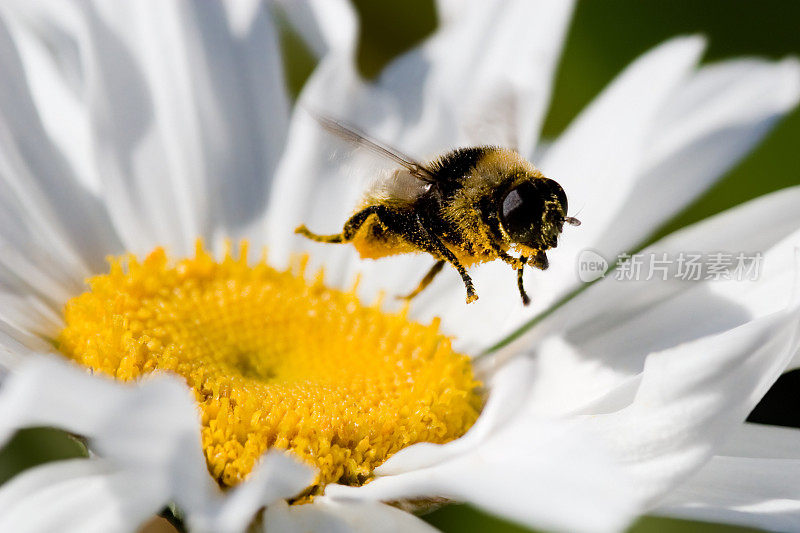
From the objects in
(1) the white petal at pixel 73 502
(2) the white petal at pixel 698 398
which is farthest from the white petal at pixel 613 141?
(1) the white petal at pixel 73 502

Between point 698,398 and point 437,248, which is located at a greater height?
point 437,248

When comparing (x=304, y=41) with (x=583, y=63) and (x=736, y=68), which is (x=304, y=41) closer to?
(x=583, y=63)

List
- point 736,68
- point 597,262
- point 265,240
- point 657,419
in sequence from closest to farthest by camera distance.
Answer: point 657,419
point 597,262
point 265,240
point 736,68

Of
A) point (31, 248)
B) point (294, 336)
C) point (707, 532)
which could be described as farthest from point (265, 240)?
point (707, 532)

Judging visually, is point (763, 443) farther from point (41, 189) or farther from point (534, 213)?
point (41, 189)

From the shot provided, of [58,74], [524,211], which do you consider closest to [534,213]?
[524,211]

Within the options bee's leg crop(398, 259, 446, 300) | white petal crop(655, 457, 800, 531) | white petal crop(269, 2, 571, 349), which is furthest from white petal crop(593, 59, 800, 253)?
white petal crop(655, 457, 800, 531)

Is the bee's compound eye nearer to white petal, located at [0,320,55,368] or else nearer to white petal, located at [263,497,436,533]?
white petal, located at [263,497,436,533]
